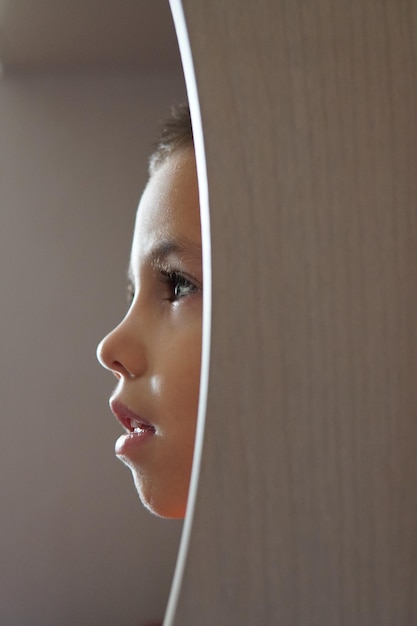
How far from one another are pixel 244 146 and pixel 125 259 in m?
1.63

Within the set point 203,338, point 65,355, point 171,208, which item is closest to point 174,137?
point 171,208

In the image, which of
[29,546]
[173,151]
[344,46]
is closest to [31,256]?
[29,546]

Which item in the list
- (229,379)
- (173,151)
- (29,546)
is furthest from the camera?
(29,546)

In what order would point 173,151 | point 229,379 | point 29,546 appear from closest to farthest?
1. point 229,379
2. point 173,151
3. point 29,546

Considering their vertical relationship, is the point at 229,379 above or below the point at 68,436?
below

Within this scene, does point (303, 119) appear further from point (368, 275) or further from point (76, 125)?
point (76, 125)

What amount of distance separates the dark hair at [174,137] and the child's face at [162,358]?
74 mm

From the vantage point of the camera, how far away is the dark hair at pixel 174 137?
0.38 metres

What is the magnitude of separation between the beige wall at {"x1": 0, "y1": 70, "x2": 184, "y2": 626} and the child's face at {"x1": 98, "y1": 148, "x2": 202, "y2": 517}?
4.43 ft

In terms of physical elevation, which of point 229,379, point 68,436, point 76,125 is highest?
point 76,125

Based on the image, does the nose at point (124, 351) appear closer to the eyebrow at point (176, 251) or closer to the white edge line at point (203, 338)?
the eyebrow at point (176, 251)

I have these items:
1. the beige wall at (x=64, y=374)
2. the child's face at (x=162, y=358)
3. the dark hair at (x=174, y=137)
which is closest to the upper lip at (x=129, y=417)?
the child's face at (x=162, y=358)

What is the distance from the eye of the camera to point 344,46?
91mm

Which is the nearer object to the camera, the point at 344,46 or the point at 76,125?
the point at 344,46
